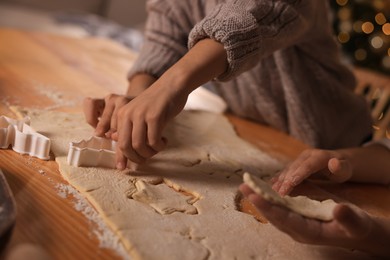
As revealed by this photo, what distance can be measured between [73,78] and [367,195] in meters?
0.76

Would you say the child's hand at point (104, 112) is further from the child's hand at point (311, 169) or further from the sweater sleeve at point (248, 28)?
the child's hand at point (311, 169)

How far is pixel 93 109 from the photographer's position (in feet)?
2.67

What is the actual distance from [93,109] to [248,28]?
311 millimetres

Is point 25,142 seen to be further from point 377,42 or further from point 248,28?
point 377,42

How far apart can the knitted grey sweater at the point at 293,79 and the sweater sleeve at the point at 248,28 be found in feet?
0.26

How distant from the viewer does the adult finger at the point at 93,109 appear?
0.81 metres

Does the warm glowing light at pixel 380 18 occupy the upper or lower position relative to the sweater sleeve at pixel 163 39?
upper

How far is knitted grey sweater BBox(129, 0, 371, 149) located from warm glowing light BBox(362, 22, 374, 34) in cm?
142

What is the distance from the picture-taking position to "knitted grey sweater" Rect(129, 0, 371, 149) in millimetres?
1049

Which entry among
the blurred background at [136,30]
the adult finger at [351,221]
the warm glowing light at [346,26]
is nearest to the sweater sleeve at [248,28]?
the adult finger at [351,221]

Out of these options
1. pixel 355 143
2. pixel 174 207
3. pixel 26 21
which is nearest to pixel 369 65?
pixel 355 143

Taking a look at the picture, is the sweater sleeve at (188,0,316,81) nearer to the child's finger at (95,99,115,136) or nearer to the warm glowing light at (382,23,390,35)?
the child's finger at (95,99,115,136)

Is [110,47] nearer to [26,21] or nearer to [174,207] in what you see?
[26,21]

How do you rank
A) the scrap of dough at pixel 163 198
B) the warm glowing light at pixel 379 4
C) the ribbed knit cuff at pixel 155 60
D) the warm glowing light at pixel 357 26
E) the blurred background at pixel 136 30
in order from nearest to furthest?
the scrap of dough at pixel 163 198
the ribbed knit cuff at pixel 155 60
the blurred background at pixel 136 30
the warm glowing light at pixel 379 4
the warm glowing light at pixel 357 26
